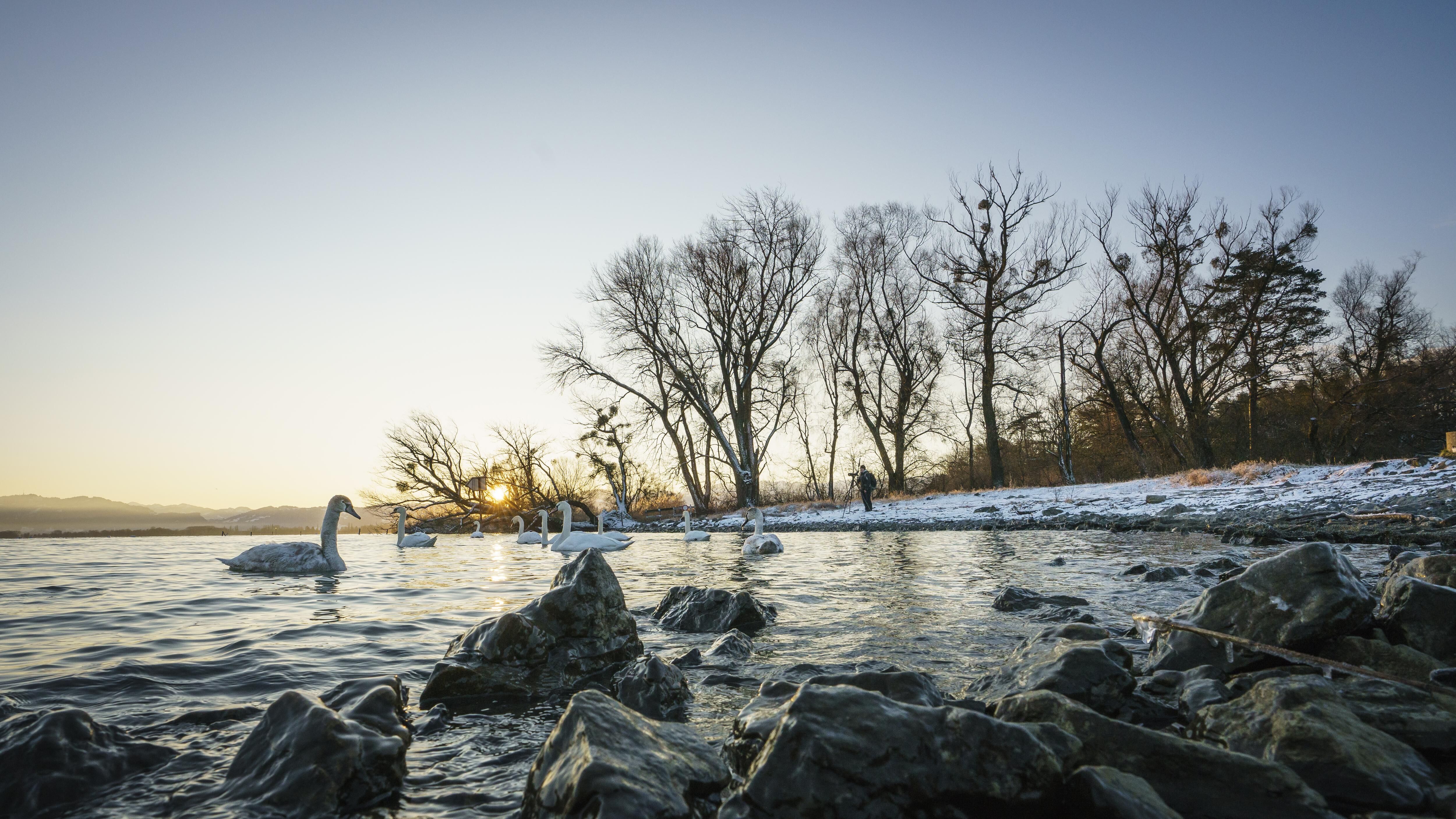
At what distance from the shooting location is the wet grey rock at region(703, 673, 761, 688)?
377cm

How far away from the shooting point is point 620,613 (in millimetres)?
4555

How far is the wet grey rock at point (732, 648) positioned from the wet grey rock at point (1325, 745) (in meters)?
2.60

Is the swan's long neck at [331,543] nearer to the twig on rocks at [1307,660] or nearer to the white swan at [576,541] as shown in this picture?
the white swan at [576,541]

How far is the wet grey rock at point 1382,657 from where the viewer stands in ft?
9.96

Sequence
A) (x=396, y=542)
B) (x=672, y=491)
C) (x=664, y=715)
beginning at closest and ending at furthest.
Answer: (x=664, y=715) → (x=396, y=542) → (x=672, y=491)

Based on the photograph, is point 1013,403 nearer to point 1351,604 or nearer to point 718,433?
point 718,433

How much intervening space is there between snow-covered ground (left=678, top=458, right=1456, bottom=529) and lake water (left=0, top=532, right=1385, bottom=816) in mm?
3735

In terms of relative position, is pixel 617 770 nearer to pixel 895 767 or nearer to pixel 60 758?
pixel 895 767

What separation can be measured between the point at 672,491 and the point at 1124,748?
41486 millimetres

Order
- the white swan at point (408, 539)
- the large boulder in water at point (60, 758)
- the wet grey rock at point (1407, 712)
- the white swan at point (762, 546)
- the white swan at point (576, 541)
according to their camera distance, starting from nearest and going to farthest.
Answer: the large boulder in water at point (60, 758) → the wet grey rock at point (1407, 712) → the white swan at point (762, 546) → the white swan at point (576, 541) → the white swan at point (408, 539)

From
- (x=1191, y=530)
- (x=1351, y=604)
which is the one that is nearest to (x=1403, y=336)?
(x=1191, y=530)

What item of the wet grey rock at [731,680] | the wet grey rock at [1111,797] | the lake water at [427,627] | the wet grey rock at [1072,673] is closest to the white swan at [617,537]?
the lake water at [427,627]

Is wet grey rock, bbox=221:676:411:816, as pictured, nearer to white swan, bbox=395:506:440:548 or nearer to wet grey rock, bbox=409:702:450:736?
wet grey rock, bbox=409:702:450:736

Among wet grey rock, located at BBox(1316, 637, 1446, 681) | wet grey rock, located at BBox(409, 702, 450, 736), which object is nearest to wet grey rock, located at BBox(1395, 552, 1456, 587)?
wet grey rock, located at BBox(1316, 637, 1446, 681)
